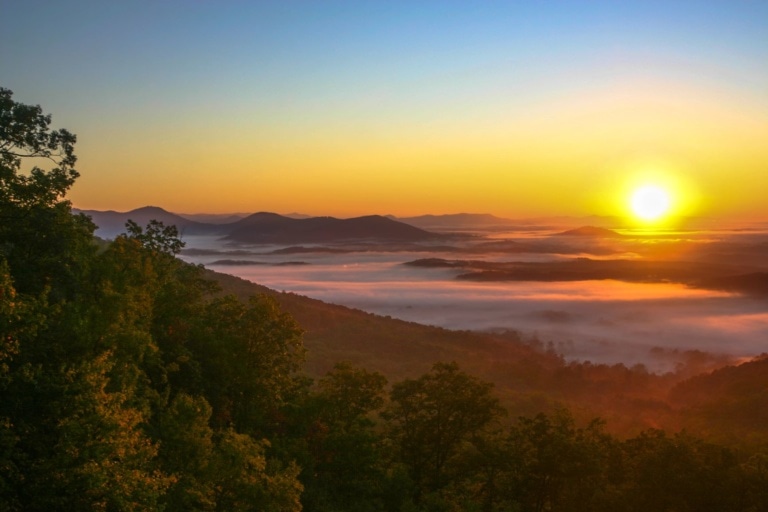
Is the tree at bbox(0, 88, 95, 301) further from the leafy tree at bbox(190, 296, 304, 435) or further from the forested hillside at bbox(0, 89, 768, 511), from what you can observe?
the leafy tree at bbox(190, 296, 304, 435)

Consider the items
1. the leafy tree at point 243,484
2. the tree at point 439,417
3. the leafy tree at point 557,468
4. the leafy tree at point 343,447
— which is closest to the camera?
the leafy tree at point 243,484

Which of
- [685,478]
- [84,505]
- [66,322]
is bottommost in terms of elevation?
[685,478]

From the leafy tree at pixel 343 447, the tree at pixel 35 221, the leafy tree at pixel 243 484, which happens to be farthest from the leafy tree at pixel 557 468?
the tree at pixel 35 221

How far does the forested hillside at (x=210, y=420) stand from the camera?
44.1ft

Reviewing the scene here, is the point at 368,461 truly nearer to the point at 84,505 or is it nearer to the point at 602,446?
the point at 602,446

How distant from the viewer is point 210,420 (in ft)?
82.9

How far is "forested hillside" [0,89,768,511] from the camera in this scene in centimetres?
1345

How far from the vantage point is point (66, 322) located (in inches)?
605

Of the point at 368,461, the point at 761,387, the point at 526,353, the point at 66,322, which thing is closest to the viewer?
the point at 66,322

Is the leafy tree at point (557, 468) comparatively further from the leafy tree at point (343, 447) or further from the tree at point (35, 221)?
the tree at point (35, 221)

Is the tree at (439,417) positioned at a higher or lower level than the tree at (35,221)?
lower

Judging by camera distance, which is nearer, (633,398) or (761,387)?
(761,387)

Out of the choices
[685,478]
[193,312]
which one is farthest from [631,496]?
[193,312]

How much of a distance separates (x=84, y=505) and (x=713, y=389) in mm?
137038
